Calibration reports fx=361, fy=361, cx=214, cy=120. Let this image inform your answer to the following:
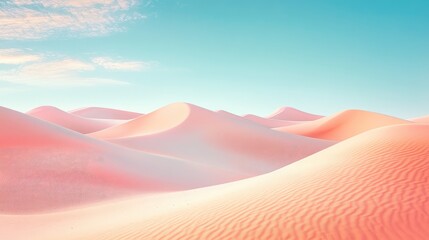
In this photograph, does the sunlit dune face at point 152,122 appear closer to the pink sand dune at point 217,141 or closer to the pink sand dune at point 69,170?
the pink sand dune at point 217,141

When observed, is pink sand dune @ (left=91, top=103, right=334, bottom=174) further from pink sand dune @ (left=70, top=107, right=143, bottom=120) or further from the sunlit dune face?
pink sand dune @ (left=70, top=107, right=143, bottom=120)

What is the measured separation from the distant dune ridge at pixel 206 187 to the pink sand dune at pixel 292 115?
86.3 m

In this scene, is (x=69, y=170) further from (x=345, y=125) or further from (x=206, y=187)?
(x=345, y=125)

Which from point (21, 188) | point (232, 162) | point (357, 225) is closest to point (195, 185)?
point (21, 188)

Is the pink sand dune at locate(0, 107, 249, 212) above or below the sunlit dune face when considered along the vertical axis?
below

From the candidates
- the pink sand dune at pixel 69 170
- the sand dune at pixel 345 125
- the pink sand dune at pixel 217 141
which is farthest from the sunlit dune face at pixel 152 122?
the sand dune at pixel 345 125

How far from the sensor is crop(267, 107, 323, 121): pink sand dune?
121625 mm

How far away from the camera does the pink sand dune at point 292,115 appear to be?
122 meters

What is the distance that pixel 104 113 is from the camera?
341ft

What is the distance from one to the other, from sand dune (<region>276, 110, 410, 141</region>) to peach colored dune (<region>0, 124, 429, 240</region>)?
46.7 metres

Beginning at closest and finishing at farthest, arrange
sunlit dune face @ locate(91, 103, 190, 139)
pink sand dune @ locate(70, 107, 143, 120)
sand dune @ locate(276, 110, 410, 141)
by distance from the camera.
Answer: sunlit dune face @ locate(91, 103, 190, 139) < sand dune @ locate(276, 110, 410, 141) < pink sand dune @ locate(70, 107, 143, 120)

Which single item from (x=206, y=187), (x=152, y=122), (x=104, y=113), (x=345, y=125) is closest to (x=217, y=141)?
(x=152, y=122)

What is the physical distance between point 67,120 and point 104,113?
114 ft

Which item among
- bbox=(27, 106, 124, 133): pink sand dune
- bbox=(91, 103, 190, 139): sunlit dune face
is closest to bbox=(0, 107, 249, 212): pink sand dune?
bbox=(91, 103, 190, 139): sunlit dune face
